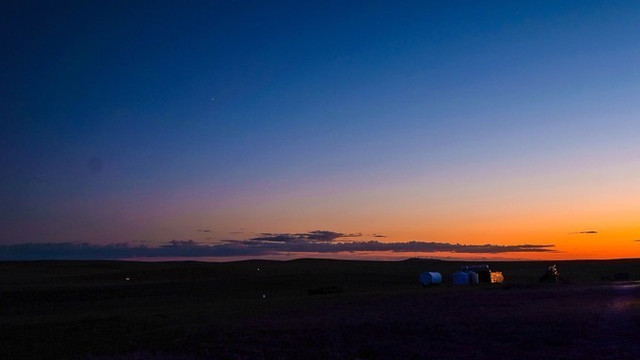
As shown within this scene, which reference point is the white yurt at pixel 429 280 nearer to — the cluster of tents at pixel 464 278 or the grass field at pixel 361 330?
the cluster of tents at pixel 464 278

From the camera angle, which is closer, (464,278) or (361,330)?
(361,330)

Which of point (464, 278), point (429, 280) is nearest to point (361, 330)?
point (429, 280)

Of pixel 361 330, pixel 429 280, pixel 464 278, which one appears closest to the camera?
pixel 361 330

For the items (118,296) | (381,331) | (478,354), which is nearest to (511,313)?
(381,331)

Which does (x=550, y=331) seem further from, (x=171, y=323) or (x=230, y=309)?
(x=230, y=309)

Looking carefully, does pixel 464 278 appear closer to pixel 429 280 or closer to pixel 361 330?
pixel 429 280

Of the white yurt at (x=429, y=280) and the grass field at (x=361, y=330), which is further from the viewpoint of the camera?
the white yurt at (x=429, y=280)

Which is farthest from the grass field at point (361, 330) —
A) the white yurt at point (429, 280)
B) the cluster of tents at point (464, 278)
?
the white yurt at point (429, 280)

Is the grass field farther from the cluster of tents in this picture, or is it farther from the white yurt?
the white yurt

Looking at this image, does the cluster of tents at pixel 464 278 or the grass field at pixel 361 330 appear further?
the cluster of tents at pixel 464 278

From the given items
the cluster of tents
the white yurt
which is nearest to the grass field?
the cluster of tents

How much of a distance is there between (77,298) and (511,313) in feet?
154

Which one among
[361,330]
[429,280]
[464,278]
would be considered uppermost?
[464,278]

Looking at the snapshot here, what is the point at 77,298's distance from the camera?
64.4 meters
